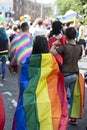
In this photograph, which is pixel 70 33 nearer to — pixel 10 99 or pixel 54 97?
pixel 54 97

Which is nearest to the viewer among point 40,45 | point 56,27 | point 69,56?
point 40,45

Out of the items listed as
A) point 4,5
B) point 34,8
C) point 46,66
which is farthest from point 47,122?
point 34,8

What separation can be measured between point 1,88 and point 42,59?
5.15m

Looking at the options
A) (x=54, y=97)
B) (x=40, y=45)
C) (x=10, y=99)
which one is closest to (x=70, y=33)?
(x=40, y=45)

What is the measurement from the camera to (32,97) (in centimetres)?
566

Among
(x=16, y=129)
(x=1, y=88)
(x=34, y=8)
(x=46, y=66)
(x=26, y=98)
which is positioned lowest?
(x=34, y=8)

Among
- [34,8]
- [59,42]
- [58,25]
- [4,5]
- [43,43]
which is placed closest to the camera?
[43,43]

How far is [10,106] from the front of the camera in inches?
341

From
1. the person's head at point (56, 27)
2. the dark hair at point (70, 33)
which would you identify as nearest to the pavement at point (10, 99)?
the dark hair at point (70, 33)

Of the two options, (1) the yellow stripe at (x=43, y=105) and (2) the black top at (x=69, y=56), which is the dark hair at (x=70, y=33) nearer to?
(2) the black top at (x=69, y=56)

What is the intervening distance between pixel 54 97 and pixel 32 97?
29 cm

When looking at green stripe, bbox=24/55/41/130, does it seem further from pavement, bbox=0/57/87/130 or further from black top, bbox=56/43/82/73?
pavement, bbox=0/57/87/130

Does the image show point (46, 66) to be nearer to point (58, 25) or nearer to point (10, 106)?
point (58, 25)

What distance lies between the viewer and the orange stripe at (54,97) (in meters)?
5.62
